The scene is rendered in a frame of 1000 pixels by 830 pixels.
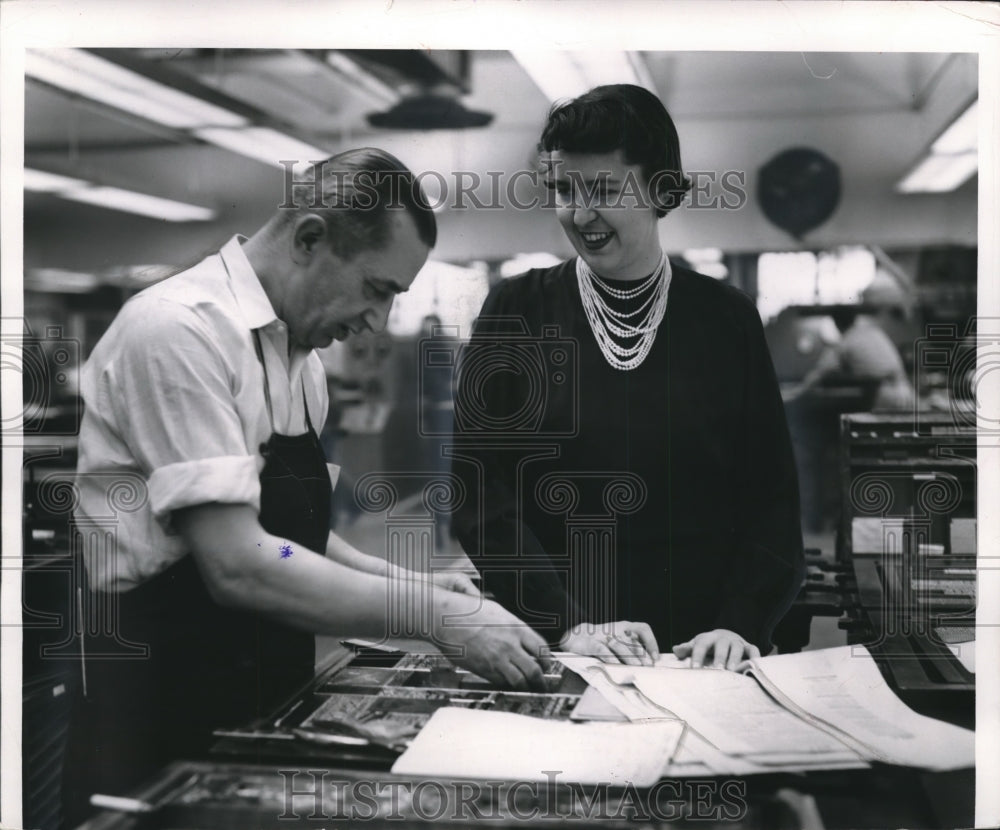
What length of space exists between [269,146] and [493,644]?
1313mm

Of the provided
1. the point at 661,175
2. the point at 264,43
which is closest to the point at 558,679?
the point at 661,175

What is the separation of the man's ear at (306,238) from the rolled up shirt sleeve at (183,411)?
26cm

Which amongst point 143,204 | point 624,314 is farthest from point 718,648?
point 143,204

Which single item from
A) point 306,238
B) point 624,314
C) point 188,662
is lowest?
point 188,662

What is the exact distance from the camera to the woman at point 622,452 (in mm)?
2443

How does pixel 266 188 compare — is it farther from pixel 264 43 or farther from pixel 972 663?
pixel 972 663

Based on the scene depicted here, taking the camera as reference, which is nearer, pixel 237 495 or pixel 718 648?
pixel 237 495

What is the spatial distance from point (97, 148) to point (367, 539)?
1158 millimetres

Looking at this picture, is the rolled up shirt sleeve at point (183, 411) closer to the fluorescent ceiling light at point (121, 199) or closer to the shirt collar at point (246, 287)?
the shirt collar at point (246, 287)

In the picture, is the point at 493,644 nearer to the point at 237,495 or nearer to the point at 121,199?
the point at 237,495

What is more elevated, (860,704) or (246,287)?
(246,287)

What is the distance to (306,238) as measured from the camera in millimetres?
2387

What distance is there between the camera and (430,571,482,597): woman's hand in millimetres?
2461

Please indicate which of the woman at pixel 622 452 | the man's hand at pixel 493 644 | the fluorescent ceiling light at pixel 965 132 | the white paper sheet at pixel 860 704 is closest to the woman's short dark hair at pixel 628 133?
the woman at pixel 622 452
